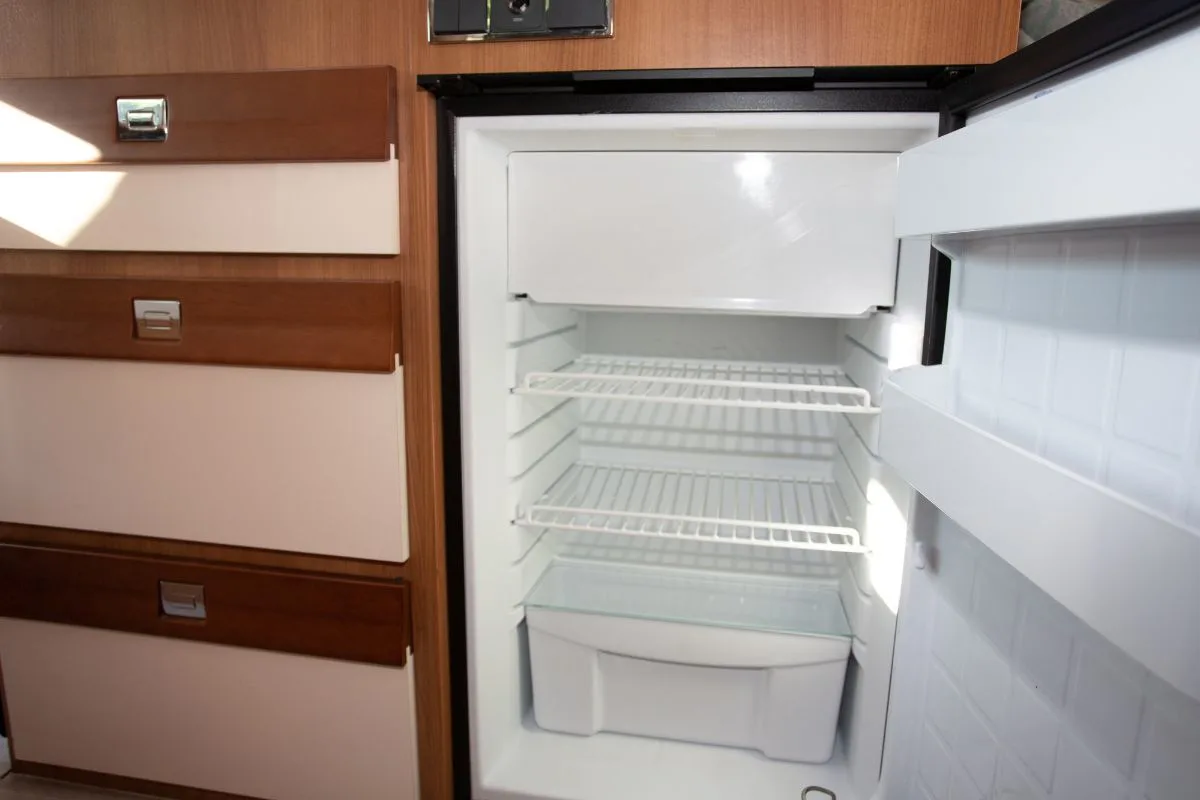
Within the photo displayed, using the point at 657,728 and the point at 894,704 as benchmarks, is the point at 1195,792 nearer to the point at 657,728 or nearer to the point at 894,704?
the point at 894,704

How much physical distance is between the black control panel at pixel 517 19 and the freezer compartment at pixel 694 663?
1004 millimetres

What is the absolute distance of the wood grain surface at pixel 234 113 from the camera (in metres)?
1.08

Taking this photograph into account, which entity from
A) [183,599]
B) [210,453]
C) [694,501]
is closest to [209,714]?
[183,599]

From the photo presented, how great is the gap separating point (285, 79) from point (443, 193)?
11.0 inches

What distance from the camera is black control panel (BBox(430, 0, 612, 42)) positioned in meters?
1.03

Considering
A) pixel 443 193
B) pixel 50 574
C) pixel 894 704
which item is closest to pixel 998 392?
pixel 894 704

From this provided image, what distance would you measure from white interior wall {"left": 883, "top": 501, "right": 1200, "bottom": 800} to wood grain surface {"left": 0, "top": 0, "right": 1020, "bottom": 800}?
669mm

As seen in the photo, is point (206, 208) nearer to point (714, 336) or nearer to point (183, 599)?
point (183, 599)

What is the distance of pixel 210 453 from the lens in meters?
1.23

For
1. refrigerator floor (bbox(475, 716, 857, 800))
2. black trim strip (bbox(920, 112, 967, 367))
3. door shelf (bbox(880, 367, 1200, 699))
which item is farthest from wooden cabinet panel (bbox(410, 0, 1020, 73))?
refrigerator floor (bbox(475, 716, 857, 800))

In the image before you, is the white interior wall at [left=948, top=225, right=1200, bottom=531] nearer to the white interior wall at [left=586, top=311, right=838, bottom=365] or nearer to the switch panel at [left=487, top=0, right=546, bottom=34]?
the switch panel at [left=487, top=0, right=546, bottom=34]

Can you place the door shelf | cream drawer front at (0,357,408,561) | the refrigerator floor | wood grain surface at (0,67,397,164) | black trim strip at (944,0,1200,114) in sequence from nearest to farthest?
the door shelf → black trim strip at (944,0,1200,114) → wood grain surface at (0,67,397,164) → cream drawer front at (0,357,408,561) → the refrigerator floor

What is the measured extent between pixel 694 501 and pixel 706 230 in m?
0.66

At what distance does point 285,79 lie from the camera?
109 cm
